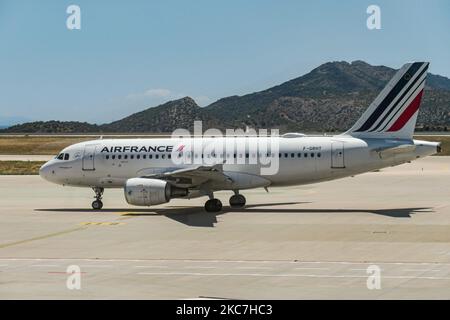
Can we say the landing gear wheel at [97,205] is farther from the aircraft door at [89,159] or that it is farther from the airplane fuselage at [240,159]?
the aircraft door at [89,159]

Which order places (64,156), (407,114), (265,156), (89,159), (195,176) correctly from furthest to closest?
1. (64,156)
2. (89,159)
3. (265,156)
4. (407,114)
5. (195,176)

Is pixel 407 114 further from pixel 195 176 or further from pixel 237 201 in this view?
pixel 195 176

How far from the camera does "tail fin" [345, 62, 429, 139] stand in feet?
130

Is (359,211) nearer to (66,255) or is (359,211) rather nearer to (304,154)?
(304,154)

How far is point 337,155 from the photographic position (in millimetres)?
39469

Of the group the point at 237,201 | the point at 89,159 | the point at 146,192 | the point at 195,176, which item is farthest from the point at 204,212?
the point at 89,159

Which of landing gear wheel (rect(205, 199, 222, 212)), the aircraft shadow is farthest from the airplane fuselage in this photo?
the aircraft shadow

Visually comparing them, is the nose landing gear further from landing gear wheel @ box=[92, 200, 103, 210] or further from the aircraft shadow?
landing gear wheel @ box=[92, 200, 103, 210]

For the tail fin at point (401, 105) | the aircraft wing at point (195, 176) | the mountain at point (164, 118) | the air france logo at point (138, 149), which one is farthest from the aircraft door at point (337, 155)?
the mountain at point (164, 118)

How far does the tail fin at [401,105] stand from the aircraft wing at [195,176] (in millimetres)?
8047

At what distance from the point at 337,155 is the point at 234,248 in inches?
529

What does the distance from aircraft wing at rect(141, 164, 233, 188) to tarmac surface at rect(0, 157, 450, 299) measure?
1657 millimetres
